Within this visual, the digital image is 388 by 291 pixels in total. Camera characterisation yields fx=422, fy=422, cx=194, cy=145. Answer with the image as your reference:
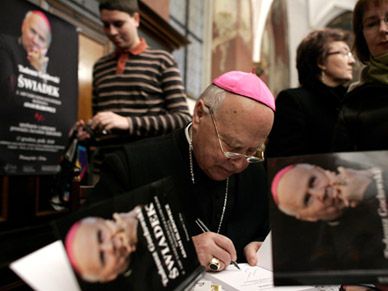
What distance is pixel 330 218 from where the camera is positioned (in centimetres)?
78

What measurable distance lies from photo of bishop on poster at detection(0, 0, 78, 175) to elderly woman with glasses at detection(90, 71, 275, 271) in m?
0.70

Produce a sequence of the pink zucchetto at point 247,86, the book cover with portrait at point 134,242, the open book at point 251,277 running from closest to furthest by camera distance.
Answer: the book cover with portrait at point 134,242 < the open book at point 251,277 < the pink zucchetto at point 247,86

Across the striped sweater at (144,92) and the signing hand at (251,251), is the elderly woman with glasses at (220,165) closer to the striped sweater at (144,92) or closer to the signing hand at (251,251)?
the signing hand at (251,251)

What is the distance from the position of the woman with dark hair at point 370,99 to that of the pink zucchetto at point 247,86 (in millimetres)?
404

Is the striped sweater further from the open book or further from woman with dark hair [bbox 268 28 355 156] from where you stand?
the open book

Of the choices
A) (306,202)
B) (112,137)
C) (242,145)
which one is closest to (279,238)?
(306,202)

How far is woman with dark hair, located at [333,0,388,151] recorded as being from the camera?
1.61 metres

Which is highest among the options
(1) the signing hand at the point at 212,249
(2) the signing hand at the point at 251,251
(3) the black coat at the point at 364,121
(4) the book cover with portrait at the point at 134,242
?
(3) the black coat at the point at 364,121

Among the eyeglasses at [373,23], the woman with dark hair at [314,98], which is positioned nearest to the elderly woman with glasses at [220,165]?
the woman with dark hair at [314,98]

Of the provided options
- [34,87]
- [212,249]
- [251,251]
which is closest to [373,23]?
[251,251]

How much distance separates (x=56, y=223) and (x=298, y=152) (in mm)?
1643

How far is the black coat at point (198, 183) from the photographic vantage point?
58.7 inches

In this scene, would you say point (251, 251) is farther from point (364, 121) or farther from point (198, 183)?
point (364, 121)

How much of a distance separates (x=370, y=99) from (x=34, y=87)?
1.54 m
